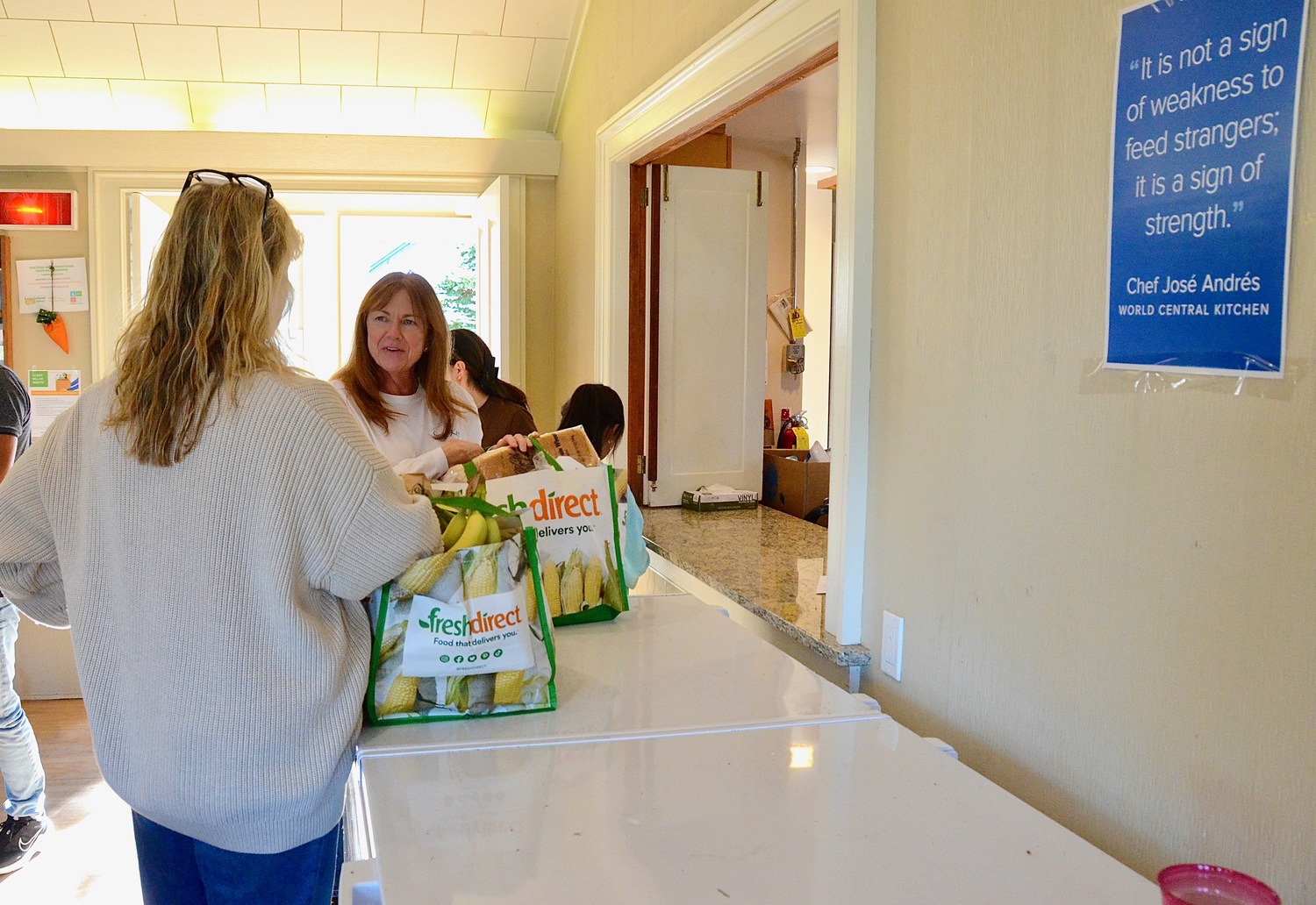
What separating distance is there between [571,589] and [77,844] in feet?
5.97

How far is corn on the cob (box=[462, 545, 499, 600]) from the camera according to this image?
54.1 inches

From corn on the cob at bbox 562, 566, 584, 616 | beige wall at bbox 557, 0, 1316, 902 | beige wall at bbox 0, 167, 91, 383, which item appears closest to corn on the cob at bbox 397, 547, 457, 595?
corn on the cob at bbox 562, 566, 584, 616

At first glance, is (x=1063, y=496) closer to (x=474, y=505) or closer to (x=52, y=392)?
(x=474, y=505)

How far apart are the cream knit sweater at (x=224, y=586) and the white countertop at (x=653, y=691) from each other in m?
0.13

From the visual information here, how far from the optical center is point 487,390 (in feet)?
9.93

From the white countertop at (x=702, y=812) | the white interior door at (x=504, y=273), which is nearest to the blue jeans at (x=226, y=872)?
the white countertop at (x=702, y=812)

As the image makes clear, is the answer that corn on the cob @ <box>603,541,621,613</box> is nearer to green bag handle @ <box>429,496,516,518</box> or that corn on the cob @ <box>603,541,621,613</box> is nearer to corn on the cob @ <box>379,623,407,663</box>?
green bag handle @ <box>429,496,516,518</box>

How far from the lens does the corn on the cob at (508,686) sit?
1.44 metres

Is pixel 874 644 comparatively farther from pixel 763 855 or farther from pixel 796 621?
pixel 763 855

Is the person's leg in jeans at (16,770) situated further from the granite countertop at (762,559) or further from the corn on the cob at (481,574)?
the corn on the cob at (481,574)

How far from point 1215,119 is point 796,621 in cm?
124

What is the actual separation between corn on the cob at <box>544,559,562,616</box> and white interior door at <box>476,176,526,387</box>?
2.32 meters

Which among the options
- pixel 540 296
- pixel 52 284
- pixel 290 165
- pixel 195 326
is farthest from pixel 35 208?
pixel 195 326

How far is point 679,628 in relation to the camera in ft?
6.33
